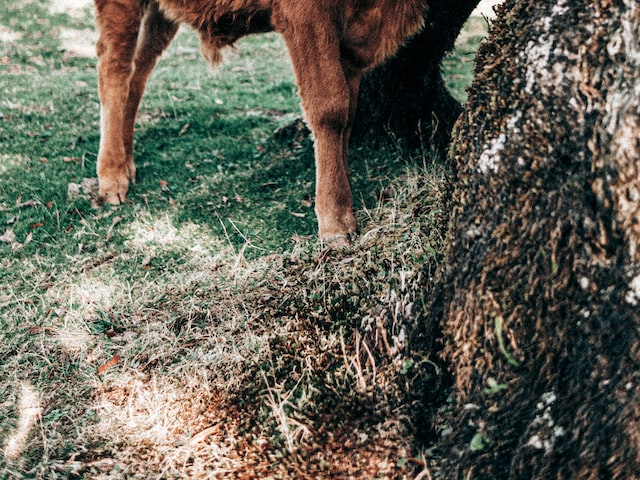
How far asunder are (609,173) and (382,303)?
1044 millimetres

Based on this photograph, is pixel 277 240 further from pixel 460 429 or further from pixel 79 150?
pixel 79 150

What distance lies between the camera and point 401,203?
3.52 metres

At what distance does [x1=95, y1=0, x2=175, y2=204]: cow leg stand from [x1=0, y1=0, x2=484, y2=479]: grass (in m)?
0.20

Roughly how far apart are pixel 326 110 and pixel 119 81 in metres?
2.12

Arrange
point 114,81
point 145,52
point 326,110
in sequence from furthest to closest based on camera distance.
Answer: point 145,52 → point 114,81 → point 326,110

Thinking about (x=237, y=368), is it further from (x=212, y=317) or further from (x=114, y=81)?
(x=114, y=81)

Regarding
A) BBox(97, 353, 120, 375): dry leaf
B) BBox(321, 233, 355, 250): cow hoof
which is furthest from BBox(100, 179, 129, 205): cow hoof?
BBox(97, 353, 120, 375): dry leaf

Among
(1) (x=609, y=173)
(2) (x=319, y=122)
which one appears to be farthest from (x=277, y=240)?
(1) (x=609, y=173)

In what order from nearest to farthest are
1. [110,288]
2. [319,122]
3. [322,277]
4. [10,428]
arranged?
[10,428], [322,277], [110,288], [319,122]

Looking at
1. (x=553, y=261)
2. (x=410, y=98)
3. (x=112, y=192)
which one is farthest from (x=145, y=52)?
(x=553, y=261)

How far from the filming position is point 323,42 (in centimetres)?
348

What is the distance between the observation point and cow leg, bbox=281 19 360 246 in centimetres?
349

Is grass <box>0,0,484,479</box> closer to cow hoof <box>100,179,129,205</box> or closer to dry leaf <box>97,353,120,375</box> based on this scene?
dry leaf <box>97,353,120,375</box>

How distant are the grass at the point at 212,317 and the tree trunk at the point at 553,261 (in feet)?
0.92
